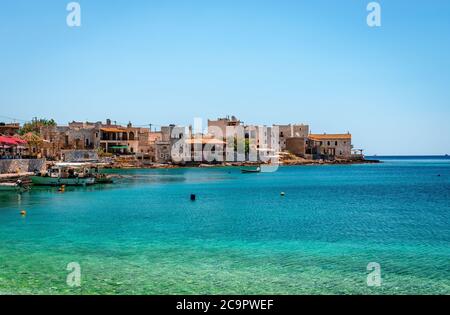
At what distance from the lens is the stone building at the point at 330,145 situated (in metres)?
143

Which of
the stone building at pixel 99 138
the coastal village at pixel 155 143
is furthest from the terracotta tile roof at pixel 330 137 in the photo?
the stone building at pixel 99 138

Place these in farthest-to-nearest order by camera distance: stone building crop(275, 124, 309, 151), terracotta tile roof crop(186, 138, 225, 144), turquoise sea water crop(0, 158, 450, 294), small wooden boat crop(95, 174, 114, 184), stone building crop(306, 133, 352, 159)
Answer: stone building crop(306, 133, 352, 159), stone building crop(275, 124, 309, 151), terracotta tile roof crop(186, 138, 225, 144), small wooden boat crop(95, 174, 114, 184), turquoise sea water crop(0, 158, 450, 294)

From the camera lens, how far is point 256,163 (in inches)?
A: 5103

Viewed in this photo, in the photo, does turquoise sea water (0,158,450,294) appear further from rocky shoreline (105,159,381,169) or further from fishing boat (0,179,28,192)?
rocky shoreline (105,159,381,169)

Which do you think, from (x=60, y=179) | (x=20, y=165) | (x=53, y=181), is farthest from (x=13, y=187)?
(x=20, y=165)

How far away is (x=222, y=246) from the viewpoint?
920 inches

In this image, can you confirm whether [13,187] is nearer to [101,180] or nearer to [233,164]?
[101,180]

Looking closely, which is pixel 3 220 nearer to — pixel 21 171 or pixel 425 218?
pixel 425 218

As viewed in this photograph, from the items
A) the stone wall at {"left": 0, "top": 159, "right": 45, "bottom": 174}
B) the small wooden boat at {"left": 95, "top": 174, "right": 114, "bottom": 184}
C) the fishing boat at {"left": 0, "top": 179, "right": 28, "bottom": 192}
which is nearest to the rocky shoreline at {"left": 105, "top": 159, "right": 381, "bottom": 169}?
the stone wall at {"left": 0, "top": 159, "right": 45, "bottom": 174}

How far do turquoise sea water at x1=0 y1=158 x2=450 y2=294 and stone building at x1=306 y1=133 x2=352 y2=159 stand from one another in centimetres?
9865

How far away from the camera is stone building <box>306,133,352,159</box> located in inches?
5620

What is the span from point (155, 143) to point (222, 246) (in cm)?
9561
